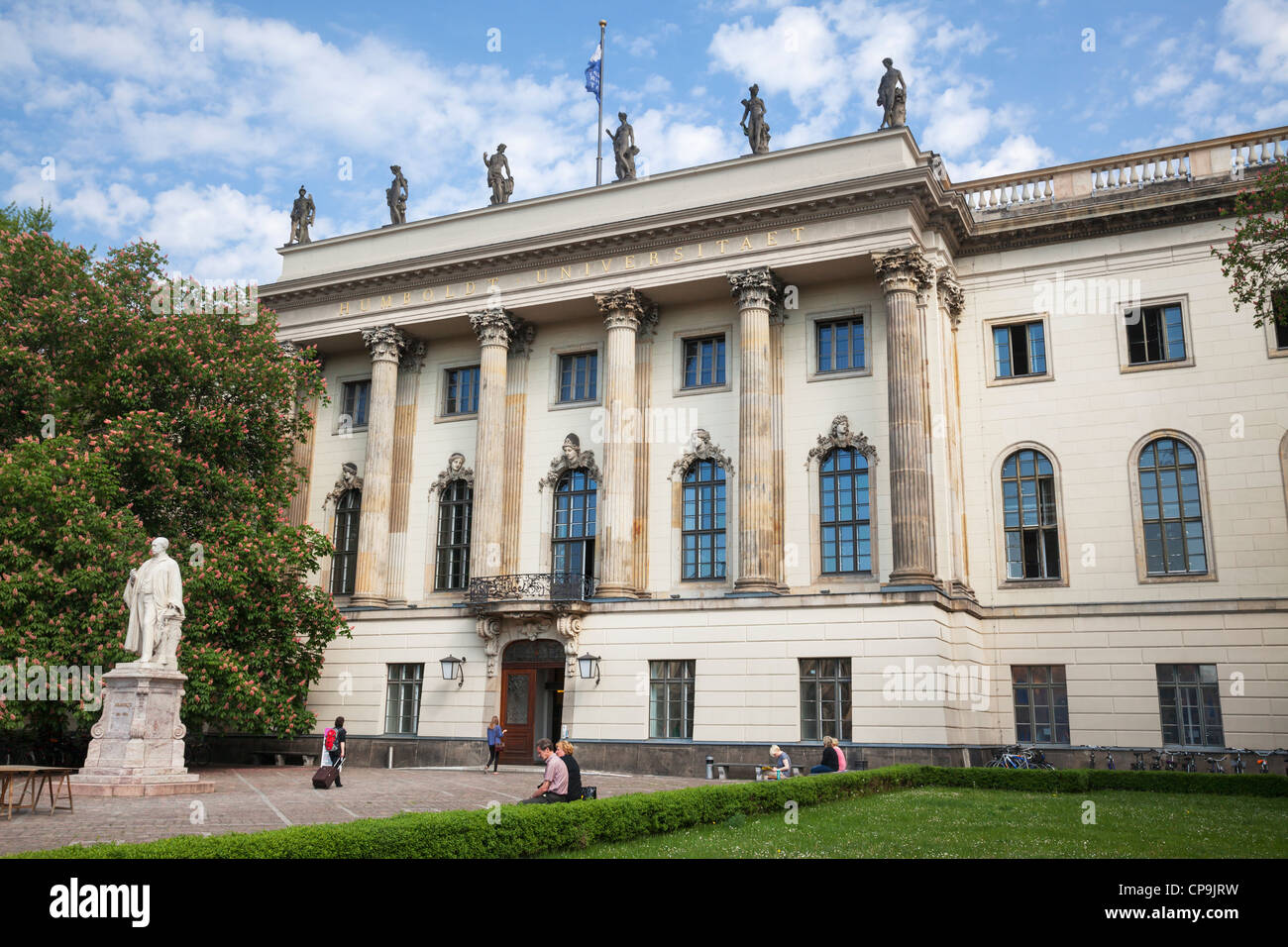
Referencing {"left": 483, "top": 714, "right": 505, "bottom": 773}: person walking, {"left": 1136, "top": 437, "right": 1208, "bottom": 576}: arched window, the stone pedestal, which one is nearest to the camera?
the stone pedestal

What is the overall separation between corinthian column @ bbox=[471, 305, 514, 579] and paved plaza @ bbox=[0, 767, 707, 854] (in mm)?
7111

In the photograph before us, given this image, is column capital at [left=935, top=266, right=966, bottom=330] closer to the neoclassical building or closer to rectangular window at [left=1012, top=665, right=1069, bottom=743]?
the neoclassical building

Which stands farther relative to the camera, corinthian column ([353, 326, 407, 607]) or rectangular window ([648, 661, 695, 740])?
corinthian column ([353, 326, 407, 607])

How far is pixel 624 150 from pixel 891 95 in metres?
8.95

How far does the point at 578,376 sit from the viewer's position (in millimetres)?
37781

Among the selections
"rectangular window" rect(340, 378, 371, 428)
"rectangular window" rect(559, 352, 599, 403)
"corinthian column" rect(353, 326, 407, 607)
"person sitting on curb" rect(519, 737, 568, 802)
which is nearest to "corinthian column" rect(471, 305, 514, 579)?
"rectangular window" rect(559, 352, 599, 403)

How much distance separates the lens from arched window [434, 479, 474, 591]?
3750 centimetres

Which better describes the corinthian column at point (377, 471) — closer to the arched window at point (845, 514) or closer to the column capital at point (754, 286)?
the column capital at point (754, 286)

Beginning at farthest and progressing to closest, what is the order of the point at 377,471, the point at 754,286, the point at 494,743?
the point at 377,471 < the point at 754,286 < the point at 494,743

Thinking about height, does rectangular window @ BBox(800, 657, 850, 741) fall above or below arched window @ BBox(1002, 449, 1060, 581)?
below

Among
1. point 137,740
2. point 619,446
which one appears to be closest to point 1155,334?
point 619,446

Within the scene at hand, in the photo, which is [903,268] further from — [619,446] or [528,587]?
[528,587]

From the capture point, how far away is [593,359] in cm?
3762
